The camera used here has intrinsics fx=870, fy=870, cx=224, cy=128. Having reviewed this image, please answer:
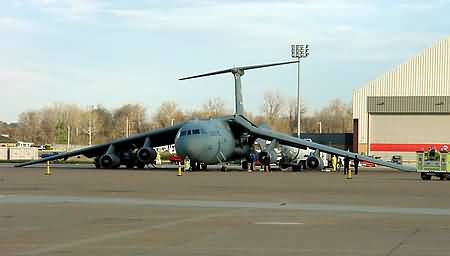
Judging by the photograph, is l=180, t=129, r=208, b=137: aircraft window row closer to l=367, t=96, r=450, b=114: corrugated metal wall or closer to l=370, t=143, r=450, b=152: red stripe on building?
l=367, t=96, r=450, b=114: corrugated metal wall

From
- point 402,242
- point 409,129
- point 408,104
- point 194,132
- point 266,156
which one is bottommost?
point 402,242

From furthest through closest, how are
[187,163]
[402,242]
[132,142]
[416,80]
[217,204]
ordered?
[416,80], [132,142], [187,163], [217,204], [402,242]

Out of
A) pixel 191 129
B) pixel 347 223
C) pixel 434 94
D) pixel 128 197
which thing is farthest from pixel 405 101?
pixel 347 223

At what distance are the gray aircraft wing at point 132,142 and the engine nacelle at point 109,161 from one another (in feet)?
3.60

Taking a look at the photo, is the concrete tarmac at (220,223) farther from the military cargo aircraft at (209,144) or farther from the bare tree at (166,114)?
the bare tree at (166,114)

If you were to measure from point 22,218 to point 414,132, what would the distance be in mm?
77956

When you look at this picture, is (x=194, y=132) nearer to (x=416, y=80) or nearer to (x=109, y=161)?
(x=109, y=161)

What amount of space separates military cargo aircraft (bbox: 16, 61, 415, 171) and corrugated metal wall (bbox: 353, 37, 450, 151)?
29.1m

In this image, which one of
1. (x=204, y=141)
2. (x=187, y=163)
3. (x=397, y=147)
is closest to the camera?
(x=204, y=141)

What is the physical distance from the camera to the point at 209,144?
200 ft

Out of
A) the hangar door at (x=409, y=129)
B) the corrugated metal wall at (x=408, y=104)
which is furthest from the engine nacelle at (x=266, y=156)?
the hangar door at (x=409, y=129)

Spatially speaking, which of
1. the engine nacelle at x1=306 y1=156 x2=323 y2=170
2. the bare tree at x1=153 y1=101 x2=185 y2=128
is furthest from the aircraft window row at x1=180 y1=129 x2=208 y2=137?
the bare tree at x1=153 y1=101 x2=185 y2=128

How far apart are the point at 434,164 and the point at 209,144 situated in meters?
17.2

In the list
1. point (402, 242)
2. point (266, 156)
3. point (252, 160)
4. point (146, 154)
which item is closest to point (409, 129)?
point (252, 160)
